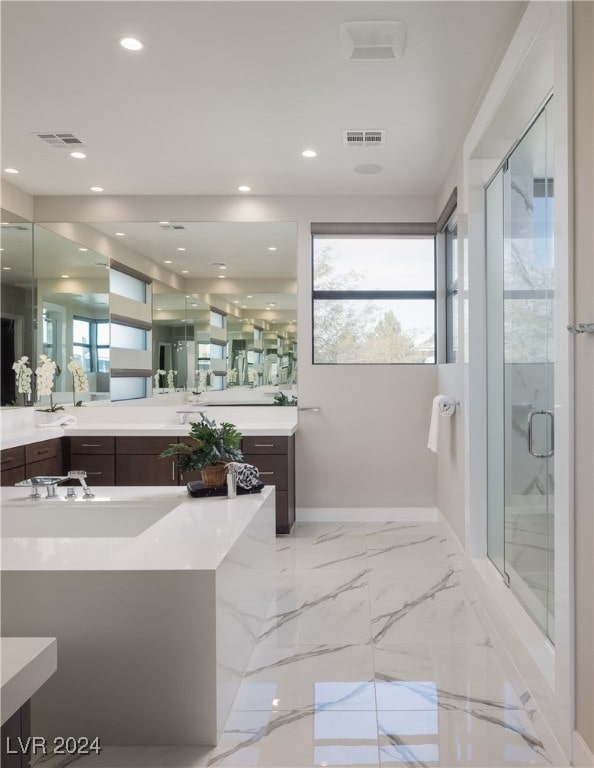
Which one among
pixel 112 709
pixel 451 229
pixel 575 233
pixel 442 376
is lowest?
pixel 112 709

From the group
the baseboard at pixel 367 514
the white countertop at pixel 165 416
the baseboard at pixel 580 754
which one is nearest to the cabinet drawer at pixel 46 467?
the white countertop at pixel 165 416

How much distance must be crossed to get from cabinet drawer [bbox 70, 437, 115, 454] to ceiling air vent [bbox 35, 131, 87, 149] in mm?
1995

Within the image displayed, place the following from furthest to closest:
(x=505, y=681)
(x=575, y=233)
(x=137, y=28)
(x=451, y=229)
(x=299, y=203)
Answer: (x=299, y=203) → (x=451, y=229) → (x=137, y=28) → (x=505, y=681) → (x=575, y=233)

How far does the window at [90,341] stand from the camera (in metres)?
4.70

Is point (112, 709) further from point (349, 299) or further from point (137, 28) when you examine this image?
point (349, 299)

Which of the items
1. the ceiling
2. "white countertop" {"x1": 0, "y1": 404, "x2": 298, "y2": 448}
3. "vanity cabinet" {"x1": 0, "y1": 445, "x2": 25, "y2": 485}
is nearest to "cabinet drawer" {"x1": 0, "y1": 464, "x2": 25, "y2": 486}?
"vanity cabinet" {"x1": 0, "y1": 445, "x2": 25, "y2": 485}

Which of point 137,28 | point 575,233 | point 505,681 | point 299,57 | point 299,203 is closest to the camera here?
point 575,233

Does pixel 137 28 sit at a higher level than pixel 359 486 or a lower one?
higher

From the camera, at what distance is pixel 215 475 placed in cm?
283

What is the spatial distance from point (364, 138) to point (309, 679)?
2.91 meters

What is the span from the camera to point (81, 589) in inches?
70.6

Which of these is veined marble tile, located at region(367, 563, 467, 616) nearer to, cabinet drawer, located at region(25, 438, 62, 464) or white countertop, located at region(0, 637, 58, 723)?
white countertop, located at region(0, 637, 58, 723)

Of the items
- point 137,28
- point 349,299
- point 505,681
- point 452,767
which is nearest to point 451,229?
point 349,299

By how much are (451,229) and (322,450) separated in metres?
1.97
